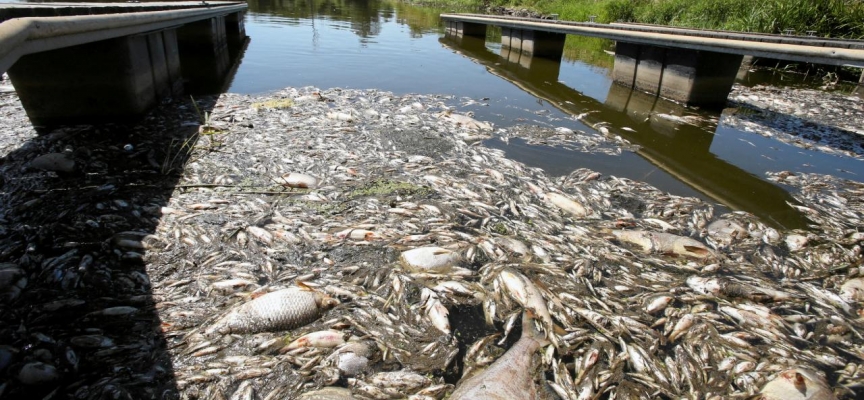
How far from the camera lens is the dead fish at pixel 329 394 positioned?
2363mm

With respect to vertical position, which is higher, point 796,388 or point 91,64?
point 91,64

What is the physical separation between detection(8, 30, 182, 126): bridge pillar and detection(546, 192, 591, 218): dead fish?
6.20 meters

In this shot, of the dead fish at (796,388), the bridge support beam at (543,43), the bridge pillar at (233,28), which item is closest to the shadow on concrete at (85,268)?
the dead fish at (796,388)

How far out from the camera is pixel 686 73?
948 cm

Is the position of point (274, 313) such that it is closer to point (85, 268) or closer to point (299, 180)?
point (85, 268)

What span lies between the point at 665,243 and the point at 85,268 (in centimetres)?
492

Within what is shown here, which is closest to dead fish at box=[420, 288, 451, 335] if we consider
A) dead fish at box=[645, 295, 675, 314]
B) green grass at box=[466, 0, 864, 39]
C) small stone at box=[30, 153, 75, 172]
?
dead fish at box=[645, 295, 675, 314]

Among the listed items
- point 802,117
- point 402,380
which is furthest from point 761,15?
point 402,380

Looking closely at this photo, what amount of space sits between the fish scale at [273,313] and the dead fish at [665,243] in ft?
9.68

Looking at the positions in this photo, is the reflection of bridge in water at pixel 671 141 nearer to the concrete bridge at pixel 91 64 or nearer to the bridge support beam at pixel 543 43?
the bridge support beam at pixel 543 43

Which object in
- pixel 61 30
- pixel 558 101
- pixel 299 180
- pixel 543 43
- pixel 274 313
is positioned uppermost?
pixel 61 30

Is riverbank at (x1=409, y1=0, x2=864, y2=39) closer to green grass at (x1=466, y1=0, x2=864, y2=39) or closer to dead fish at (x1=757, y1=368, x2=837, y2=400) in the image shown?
green grass at (x1=466, y1=0, x2=864, y2=39)

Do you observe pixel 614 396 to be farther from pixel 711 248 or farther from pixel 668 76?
pixel 668 76

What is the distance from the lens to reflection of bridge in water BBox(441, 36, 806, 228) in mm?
5238
